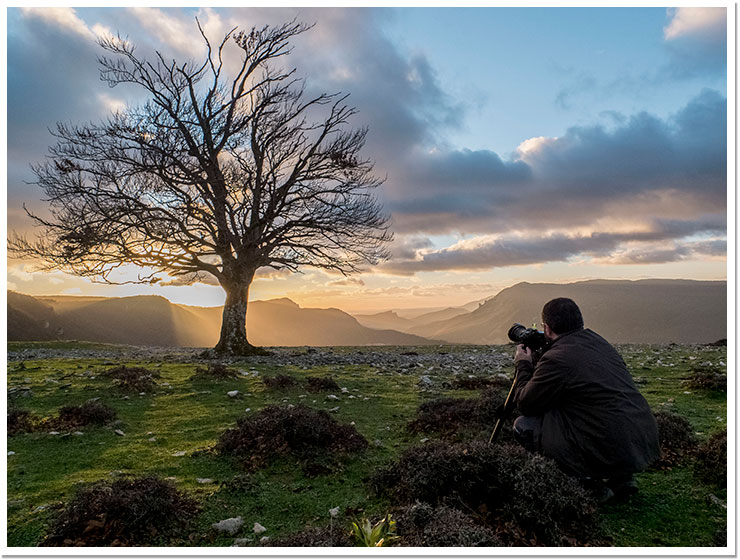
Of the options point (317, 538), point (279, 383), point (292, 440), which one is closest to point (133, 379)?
point (279, 383)

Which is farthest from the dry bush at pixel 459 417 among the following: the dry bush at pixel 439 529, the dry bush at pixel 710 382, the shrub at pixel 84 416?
the dry bush at pixel 710 382

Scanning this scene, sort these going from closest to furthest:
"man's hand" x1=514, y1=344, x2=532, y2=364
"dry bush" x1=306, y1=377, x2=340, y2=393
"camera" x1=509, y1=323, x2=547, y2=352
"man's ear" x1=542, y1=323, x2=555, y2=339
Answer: "man's ear" x1=542, y1=323, x2=555, y2=339, "camera" x1=509, y1=323, x2=547, y2=352, "man's hand" x1=514, y1=344, x2=532, y2=364, "dry bush" x1=306, y1=377, x2=340, y2=393

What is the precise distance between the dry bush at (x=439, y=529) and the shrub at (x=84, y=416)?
6.54 meters

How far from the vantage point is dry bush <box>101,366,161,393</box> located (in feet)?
37.6

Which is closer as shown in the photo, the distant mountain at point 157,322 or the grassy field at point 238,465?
the grassy field at point 238,465

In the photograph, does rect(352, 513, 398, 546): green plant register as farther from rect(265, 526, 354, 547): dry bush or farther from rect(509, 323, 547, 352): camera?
rect(509, 323, 547, 352): camera

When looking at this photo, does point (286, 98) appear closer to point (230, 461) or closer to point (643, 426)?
point (230, 461)

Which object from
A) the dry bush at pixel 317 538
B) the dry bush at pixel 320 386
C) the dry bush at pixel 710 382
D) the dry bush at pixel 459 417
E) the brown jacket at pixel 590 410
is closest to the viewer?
the dry bush at pixel 317 538

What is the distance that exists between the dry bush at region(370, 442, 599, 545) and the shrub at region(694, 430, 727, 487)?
2135mm

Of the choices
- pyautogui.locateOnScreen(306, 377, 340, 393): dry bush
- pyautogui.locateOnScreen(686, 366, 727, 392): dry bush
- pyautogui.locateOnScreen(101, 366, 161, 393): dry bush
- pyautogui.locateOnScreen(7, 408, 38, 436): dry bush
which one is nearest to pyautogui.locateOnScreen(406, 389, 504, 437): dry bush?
pyautogui.locateOnScreen(306, 377, 340, 393): dry bush

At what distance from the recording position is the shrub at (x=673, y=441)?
20.5 ft

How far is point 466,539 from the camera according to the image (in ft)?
12.4

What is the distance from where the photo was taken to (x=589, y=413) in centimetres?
509

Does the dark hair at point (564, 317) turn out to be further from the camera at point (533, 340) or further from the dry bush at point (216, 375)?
the dry bush at point (216, 375)
